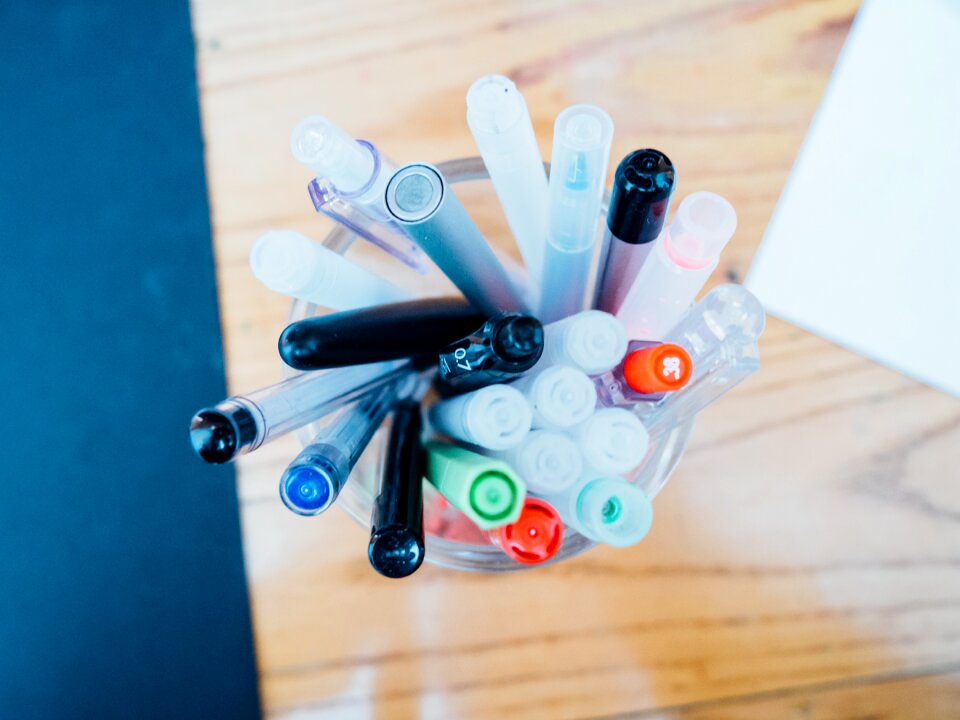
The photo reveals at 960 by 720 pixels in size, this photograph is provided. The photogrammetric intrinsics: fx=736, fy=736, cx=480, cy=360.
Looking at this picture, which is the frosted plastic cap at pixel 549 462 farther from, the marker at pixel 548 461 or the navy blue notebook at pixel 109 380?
the navy blue notebook at pixel 109 380

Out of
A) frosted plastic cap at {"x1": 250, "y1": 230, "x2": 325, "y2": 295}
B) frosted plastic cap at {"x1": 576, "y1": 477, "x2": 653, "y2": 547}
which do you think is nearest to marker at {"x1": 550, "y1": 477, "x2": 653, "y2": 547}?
frosted plastic cap at {"x1": 576, "y1": 477, "x2": 653, "y2": 547}

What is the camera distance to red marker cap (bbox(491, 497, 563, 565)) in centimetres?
19

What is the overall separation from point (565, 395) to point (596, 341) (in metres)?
0.02

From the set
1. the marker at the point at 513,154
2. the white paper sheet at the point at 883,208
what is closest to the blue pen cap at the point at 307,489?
the marker at the point at 513,154

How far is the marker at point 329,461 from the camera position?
20cm

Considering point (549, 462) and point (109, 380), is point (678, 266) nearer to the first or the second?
point (549, 462)

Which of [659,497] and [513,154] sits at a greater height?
[513,154]

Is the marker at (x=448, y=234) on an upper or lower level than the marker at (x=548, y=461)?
upper

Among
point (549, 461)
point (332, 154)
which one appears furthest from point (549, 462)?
point (332, 154)

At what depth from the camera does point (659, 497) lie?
1.00 ft

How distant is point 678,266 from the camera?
0.22 m

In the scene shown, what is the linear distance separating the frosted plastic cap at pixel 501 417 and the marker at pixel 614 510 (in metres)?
0.03

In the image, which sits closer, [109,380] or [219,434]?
[219,434]

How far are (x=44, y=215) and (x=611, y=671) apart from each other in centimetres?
32
